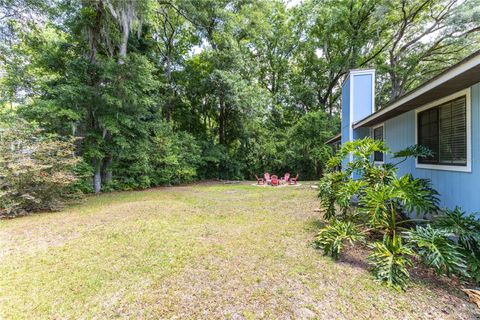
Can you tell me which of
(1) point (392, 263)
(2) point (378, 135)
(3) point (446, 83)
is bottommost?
(1) point (392, 263)

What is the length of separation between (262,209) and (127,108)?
24.2 ft

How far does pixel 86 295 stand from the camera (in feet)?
8.36

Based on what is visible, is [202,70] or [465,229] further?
[202,70]

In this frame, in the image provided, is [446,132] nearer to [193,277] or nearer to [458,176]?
[458,176]

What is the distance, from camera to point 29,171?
6.01 meters

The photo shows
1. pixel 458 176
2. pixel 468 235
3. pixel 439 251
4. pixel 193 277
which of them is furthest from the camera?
pixel 458 176

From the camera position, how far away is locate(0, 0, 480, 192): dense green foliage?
29.4 feet

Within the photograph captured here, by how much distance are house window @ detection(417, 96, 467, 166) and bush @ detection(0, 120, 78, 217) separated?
9.01 meters

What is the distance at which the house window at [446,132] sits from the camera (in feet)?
11.8

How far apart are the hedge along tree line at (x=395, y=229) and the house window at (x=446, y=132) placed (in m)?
0.35

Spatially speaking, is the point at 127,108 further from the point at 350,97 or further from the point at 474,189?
the point at 474,189

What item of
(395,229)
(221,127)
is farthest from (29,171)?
(221,127)

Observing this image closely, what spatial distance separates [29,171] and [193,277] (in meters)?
6.00

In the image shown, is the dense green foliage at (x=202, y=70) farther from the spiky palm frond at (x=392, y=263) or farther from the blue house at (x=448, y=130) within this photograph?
the spiky palm frond at (x=392, y=263)
